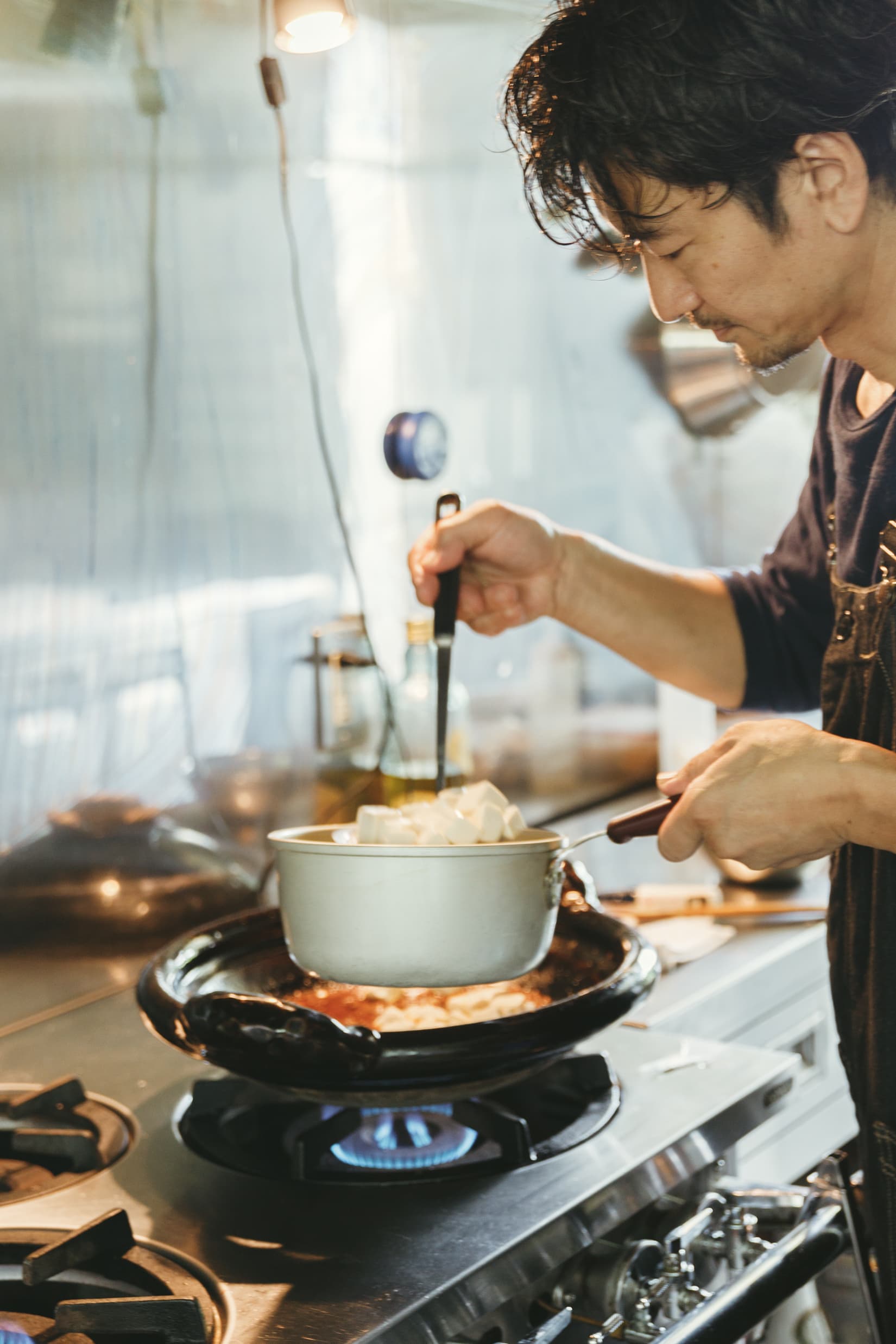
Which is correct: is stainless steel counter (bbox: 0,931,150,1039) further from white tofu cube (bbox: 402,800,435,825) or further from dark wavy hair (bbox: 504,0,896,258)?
dark wavy hair (bbox: 504,0,896,258)

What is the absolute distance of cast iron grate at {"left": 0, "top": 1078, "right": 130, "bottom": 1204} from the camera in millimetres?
1140

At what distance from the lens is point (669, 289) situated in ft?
3.80

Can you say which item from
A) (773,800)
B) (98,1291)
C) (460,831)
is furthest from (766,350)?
(98,1291)

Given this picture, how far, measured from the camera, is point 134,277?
1707 mm

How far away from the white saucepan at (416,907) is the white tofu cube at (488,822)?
2cm

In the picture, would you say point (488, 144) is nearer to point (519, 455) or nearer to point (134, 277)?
point (519, 455)

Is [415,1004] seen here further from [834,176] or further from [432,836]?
[834,176]

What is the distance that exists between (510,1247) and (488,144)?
1953 mm

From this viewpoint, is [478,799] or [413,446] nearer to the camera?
[478,799]

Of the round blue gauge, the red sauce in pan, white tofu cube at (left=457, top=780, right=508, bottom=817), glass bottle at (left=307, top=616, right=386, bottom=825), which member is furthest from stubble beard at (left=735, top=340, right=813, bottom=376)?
glass bottle at (left=307, top=616, right=386, bottom=825)

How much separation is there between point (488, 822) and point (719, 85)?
61cm

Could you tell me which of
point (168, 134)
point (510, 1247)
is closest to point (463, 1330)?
point (510, 1247)

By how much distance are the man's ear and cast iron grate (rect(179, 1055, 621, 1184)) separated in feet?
2.58

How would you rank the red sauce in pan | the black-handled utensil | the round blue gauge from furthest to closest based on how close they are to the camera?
the round blue gauge < the black-handled utensil < the red sauce in pan
